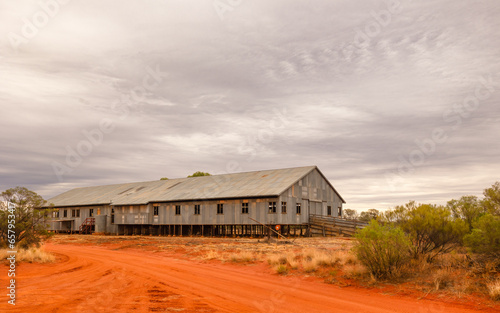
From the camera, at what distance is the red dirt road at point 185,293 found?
1033 cm

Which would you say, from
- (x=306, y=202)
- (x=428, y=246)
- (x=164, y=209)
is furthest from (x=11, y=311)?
(x=164, y=209)

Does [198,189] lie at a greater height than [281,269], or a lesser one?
greater

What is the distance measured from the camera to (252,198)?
4078 centimetres

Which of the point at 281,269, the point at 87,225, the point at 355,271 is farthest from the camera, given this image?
the point at 87,225

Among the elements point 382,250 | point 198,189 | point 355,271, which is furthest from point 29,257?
point 198,189

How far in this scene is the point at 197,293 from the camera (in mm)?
12141

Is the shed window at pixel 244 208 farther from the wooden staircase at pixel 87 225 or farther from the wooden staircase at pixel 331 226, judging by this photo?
the wooden staircase at pixel 87 225

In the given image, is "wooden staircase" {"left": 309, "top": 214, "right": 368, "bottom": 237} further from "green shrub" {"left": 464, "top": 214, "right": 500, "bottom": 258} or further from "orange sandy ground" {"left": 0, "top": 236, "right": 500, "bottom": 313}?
"green shrub" {"left": 464, "top": 214, "right": 500, "bottom": 258}

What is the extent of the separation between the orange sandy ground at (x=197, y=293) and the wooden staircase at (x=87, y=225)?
4142cm

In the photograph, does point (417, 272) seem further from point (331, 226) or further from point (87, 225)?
point (87, 225)

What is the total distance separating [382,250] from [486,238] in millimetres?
3268

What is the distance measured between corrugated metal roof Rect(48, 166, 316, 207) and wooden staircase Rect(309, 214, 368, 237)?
205 inches

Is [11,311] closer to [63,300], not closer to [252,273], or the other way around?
[63,300]

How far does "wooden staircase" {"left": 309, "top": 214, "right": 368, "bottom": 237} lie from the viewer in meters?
38.7
